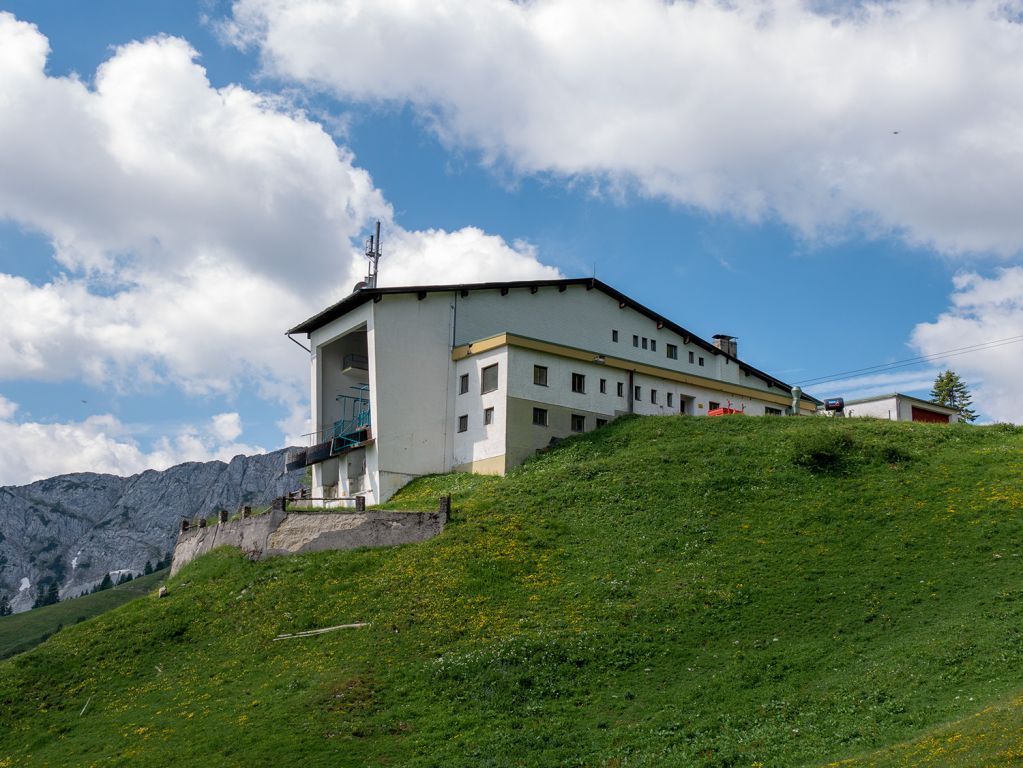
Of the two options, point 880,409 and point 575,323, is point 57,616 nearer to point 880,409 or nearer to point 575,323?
point 575,323

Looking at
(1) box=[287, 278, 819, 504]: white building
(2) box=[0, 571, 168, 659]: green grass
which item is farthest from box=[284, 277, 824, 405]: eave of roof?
(2) box=[0, 571, 168, 659]: green grass

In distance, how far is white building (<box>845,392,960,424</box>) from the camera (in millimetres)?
65562

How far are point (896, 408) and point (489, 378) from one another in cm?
2789

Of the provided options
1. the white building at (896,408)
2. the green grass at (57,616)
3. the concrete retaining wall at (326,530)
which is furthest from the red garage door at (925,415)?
the green grass at (57,616)

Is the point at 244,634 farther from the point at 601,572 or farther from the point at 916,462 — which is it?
the point at 916,462

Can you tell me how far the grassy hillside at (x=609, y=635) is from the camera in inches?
1026

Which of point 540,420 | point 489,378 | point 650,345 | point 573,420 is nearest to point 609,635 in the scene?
point 540,420

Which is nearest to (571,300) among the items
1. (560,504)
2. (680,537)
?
(560,504)

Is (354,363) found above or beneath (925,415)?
above

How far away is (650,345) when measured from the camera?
228 feet

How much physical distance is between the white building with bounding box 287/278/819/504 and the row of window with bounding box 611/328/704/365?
0.28m

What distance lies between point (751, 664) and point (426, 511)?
58.4 ft

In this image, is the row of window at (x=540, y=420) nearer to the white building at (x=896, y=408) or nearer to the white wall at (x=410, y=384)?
the white wall at (x=410, y=384)

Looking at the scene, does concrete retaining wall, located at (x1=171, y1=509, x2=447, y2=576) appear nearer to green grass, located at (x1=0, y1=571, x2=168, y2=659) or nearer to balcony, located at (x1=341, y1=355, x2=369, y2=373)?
balcony, located at (x1=341, y1=355, x2=369, y2=373)
